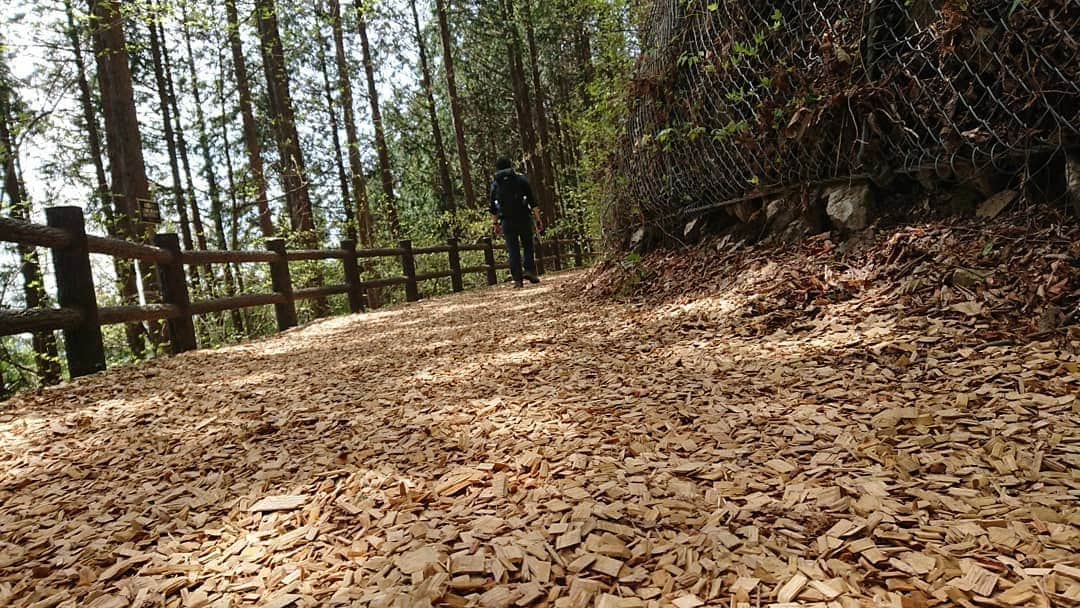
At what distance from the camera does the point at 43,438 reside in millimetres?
2367

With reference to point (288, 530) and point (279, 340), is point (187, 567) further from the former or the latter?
point (279, 340)

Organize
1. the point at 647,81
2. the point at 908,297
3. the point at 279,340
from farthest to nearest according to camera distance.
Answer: the point at 279,340 < the point at 647,81 < the point at 908,297

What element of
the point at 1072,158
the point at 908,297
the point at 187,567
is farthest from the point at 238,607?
the point at 1072,158

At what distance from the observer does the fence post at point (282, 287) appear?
21.9 ft

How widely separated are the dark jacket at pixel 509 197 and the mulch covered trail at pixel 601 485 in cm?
534

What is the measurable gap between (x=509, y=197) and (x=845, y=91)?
5.26 meters

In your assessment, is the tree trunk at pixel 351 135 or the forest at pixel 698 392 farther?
the tree trunk at pixel 351 135

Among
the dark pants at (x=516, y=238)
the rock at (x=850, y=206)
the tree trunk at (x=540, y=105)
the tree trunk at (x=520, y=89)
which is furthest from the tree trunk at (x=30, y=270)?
the tree trunk at (x=540, y=105)

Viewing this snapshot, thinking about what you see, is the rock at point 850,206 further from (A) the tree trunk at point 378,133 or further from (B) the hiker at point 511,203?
(A) the tree trunk at point 378,133

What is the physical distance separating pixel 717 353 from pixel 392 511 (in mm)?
1759

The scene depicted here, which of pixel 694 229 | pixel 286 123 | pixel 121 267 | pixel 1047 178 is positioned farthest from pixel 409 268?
pixel 1047 178

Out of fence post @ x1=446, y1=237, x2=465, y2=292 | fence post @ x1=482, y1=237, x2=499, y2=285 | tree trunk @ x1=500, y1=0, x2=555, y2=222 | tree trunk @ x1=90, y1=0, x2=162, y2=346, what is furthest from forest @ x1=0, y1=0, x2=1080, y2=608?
tree trunk @ x1=500, y1=0, x2=555, y2=222

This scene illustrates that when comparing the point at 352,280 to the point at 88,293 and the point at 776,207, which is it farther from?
the point at 776,207

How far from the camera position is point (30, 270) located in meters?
6.66
